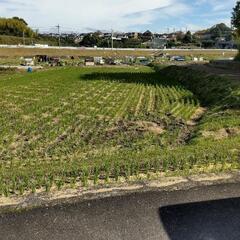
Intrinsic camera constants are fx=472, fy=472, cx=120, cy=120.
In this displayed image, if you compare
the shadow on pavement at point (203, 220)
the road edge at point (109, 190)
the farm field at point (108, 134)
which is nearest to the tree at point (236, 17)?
the farm field at point (108, 134)

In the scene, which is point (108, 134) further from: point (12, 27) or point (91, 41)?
point (91, 41)

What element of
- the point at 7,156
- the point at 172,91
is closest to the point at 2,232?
the point at 7,156

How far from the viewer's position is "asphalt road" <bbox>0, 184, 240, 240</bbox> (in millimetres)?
7570

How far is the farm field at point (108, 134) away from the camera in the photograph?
10.9 metres

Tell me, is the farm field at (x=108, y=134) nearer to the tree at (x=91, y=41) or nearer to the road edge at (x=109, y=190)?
the road edge at (x=109, y=190)

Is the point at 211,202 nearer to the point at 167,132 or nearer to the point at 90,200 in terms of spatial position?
the point at 90,200

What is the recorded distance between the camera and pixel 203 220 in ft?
26.5

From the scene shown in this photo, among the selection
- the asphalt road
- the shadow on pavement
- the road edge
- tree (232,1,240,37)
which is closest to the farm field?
the road edge

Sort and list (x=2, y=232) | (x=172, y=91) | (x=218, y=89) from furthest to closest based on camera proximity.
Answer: (x=172, y=91), (x=218, y=89), (x=2, y=232)

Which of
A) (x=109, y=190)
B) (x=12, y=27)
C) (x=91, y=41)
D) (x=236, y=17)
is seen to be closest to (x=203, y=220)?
(x=109, y=190)

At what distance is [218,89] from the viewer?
34.4 m

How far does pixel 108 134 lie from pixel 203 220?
1238 centimetres

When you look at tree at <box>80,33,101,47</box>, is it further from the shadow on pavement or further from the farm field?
the shadow on pavement

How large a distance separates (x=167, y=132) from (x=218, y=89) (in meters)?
15.0
